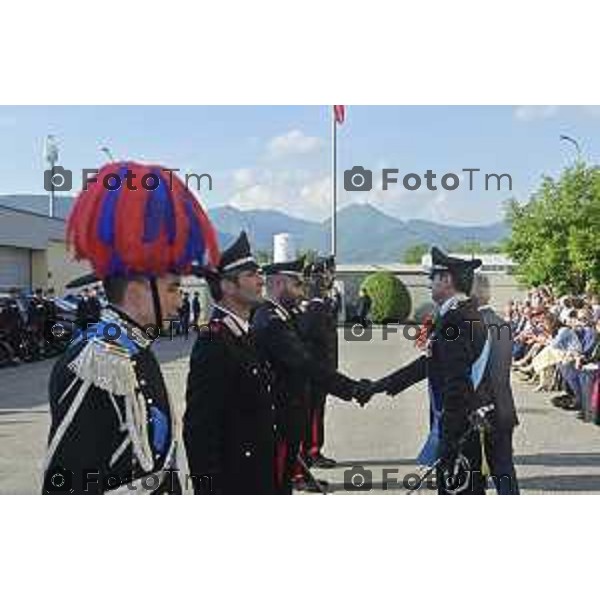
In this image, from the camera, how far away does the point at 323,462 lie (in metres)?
5.81

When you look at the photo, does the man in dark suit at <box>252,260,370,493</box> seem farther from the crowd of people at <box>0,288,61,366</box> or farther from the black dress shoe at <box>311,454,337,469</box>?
the crowd of people at <box>0,288,61,366</box>

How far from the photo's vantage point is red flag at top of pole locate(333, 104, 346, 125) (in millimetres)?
5016

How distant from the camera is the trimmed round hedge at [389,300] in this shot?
5.32 metres

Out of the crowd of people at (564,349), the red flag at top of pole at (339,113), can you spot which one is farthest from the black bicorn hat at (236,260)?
the crowd of people at (564,349)

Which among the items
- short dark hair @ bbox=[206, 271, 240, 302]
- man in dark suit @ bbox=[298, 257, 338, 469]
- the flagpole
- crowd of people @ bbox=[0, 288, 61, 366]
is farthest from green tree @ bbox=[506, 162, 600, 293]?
crowd of people @ bbox=[0, 288, 61, 366]

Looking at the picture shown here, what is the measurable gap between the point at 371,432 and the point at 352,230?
111cm

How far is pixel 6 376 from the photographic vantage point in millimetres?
7355

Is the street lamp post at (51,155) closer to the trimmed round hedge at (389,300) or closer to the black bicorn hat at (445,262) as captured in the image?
the trimmed round hedge at (389,300)

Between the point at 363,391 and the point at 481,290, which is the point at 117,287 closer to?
the point at 363,391

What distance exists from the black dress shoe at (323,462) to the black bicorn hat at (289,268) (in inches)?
40.9

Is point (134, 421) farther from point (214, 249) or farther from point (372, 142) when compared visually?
point (372, 142)

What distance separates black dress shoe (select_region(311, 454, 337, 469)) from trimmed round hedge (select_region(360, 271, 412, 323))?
0.89m

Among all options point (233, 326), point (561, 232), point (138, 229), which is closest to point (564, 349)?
point (561, 232)
